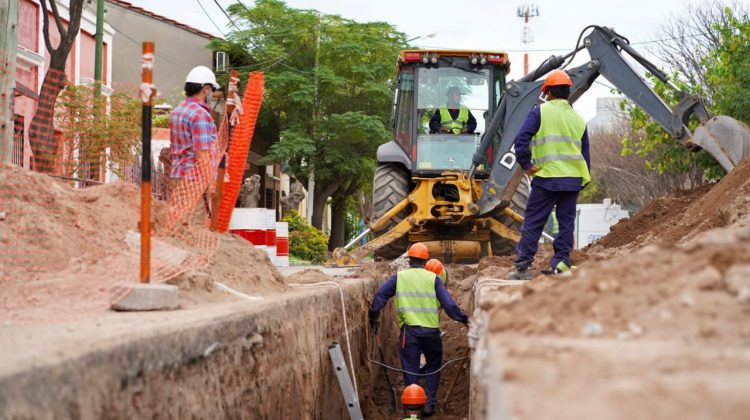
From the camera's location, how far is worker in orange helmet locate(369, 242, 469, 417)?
9891 mm

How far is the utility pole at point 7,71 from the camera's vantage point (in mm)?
10094

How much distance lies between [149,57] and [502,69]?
10.2m

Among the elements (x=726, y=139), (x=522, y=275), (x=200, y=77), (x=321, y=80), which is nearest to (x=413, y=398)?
(x=522, y=275)

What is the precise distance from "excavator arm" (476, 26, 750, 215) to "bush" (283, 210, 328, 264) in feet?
46.9

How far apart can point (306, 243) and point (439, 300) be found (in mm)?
19581

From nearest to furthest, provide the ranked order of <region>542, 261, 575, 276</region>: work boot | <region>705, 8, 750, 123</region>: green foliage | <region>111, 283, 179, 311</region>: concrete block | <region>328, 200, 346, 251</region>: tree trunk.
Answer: <region>111, 283, 179, 311</region>: concrete block, <region>542, 261, 575, 276</region>: work boot, <region>705, 8, 750, 123</region>: green foliage, <region>328, 200, 346, 251</region>: tree trunk

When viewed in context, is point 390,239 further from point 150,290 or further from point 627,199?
point 627,199

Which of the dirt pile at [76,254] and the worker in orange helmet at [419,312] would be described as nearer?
the dirt pile at [76,254]

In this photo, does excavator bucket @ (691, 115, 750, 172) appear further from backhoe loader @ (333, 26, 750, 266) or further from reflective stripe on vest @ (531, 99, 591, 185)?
reflective stripe on vest @ (531, 99, 591, 185)

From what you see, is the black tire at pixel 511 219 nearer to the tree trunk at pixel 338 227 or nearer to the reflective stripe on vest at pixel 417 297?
the reflective stripe on vest at pixel 417 297

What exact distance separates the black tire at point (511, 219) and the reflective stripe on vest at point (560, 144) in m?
6.68

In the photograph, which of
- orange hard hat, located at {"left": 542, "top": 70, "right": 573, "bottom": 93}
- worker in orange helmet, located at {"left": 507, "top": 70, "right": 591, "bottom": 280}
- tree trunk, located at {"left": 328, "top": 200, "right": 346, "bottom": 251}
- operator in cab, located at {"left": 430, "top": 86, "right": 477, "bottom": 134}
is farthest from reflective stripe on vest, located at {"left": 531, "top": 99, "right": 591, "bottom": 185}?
tree trunk, located at {"left": 328, "top": 200, "right": 346, "bottom": 251}

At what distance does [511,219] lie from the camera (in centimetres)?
1547

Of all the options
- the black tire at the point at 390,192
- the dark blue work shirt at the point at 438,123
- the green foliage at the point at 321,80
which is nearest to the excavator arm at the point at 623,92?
the dark blue work shirt at the point at 438,123
